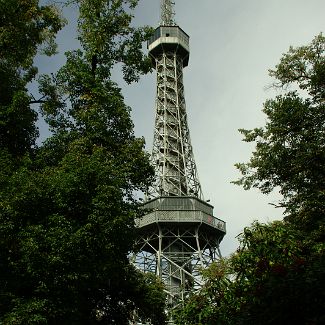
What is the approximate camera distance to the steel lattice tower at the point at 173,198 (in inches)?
1820

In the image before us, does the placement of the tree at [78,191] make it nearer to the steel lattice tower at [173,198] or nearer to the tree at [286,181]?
the tree at [286,181]

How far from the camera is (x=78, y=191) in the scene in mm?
13102

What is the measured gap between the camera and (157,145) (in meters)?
61.2

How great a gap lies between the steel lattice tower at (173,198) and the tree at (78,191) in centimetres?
1743

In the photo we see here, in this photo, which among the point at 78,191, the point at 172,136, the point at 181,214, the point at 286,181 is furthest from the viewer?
the point at 172,136

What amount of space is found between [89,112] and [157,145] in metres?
45.4

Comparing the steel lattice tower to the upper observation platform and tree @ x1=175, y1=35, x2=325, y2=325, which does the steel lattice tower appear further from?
tree @ x1=175, y1=35, x2=325, y2=325

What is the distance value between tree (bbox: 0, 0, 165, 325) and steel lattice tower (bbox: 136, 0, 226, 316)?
17.4 m

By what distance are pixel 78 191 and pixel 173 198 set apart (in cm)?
3756

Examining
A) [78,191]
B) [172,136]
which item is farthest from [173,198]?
[78,191]

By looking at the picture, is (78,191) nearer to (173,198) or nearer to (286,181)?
(286,181)

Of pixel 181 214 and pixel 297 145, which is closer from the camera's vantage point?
pixel 297 145

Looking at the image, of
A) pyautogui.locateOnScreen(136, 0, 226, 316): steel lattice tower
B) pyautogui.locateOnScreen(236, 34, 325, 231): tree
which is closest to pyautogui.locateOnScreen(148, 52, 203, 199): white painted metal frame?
pyautogui.locateOnScreen(136, 0, 226, 316): steel lattice tower

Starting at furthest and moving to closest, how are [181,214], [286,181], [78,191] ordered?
[181,214] → [286,181] → [78,191]
